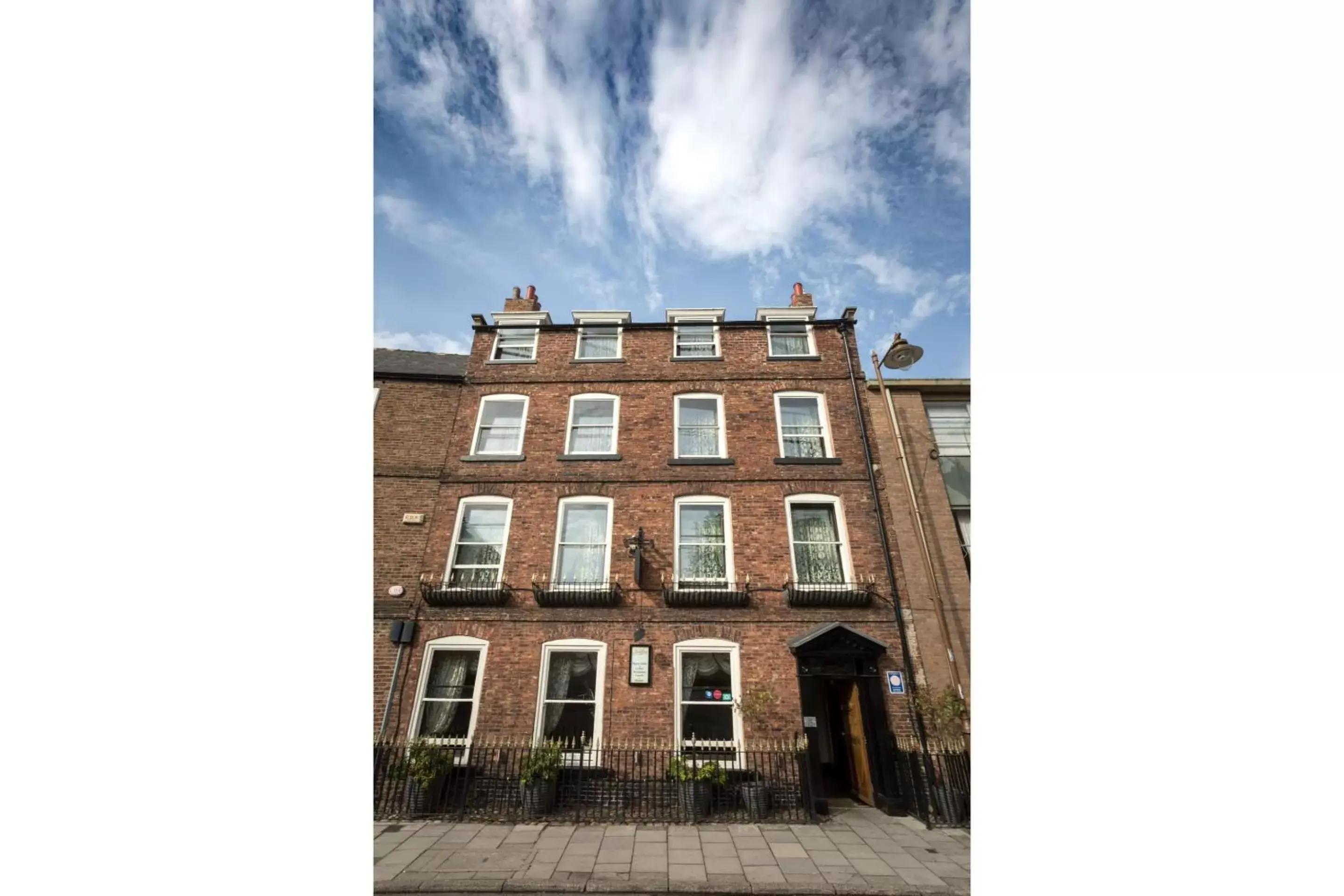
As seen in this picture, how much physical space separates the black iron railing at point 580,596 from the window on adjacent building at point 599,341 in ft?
17.6

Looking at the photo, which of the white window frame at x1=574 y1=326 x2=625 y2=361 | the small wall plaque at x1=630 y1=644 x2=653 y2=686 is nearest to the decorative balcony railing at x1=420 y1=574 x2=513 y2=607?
the small wall plaque at x1=630 y1=644 x2=653 y2=686

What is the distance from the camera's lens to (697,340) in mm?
11344

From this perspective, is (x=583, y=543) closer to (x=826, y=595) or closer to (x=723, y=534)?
(x=723, y=534)

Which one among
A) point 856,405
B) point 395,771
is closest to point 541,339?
point 856,405

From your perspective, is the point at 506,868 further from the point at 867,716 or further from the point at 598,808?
the point at 867,716

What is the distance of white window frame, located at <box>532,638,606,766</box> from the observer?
277 inches

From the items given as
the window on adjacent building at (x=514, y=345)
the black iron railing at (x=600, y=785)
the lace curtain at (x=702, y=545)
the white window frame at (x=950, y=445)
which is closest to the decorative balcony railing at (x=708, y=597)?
the lace curtain at (x=702, y=545)

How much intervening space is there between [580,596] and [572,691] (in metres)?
1.44

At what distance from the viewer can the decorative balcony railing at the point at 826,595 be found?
816 centimetres

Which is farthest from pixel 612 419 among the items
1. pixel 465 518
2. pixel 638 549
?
pixel 465 518

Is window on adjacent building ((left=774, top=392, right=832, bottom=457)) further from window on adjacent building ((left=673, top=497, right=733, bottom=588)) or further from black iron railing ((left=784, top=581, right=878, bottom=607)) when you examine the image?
black iron railing ((left=784, top=581, right=878, bottom=607))

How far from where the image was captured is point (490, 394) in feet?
34.3

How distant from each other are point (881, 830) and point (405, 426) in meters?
10.4

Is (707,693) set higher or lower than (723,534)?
lower
